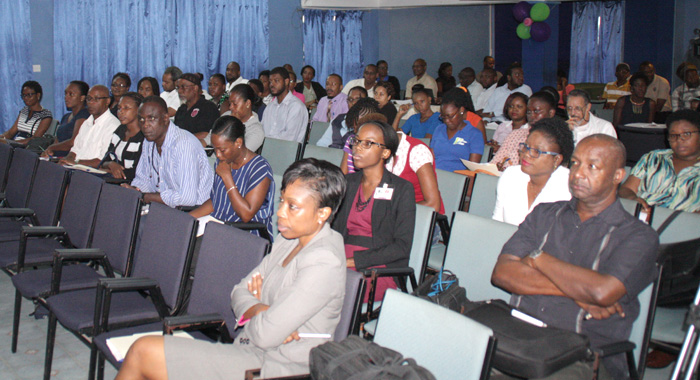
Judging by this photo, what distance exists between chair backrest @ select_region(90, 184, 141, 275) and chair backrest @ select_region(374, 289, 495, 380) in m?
1.72

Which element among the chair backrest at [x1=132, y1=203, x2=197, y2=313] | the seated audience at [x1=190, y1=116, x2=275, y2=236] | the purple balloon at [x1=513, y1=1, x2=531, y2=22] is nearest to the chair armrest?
the chair backrest at [x1=132, y1=203, x2=197, y2=313]

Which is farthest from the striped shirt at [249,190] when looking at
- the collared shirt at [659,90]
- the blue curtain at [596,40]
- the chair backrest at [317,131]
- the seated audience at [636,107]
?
the blue curtain at [596,40]

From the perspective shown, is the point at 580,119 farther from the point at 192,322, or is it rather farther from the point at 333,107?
the point at 192,322

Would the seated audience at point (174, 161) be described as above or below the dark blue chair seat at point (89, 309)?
above

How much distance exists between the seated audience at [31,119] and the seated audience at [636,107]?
700cm

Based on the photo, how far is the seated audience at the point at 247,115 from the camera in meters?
5.35

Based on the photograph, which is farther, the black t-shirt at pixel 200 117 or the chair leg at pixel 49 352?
the black t-shirt at pixel 200 117

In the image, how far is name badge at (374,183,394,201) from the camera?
114 inches

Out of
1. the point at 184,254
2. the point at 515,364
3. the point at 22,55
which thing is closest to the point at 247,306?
the point at 184,254

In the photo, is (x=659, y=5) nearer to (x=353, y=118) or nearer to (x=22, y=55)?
(x=353, y=118)

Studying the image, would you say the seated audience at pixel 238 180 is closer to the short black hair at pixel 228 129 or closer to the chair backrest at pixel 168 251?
the short black hair at pixel 228 129

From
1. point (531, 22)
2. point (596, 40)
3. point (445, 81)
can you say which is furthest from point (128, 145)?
point (596, 40)

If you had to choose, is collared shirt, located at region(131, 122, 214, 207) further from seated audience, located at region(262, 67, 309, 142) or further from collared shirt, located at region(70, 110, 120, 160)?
seated audience, located at region(262, 67, 309, 142)

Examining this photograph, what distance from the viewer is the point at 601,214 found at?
2.13 metres
